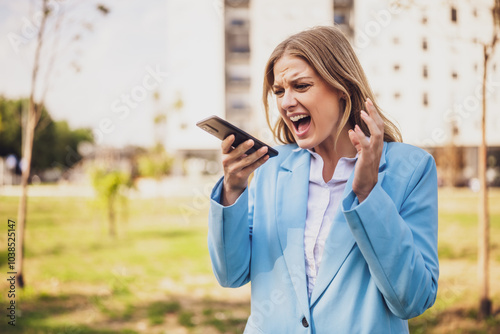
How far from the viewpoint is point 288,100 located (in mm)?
1461

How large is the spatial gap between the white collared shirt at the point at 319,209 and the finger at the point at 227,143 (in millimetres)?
352

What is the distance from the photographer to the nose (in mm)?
1454

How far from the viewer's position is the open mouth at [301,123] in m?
1.48

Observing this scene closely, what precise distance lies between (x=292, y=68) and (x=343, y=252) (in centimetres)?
63


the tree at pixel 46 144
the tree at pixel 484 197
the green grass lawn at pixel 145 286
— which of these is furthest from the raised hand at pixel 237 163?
the tree at pixel 46 144

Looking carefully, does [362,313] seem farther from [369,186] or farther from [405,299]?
[369,186]

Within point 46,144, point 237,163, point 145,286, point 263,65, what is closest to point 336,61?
point 237,163

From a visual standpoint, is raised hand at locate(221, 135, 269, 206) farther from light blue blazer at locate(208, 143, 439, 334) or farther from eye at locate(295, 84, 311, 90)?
eye at locate(295, 84, 311, 90)

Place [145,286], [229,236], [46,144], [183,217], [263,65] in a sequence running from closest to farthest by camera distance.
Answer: [229,236], [145,286], [183,217], [263,65], [46,144]

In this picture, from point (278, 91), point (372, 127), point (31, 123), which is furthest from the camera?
point (31, 123)

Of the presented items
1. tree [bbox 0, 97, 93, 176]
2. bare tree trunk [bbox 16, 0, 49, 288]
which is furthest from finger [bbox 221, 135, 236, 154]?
tree [bbox 0, 97, 93, 176]

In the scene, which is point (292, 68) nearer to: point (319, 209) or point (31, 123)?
point (319, 209)

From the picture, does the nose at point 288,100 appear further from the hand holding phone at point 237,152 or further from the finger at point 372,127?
the finger at point 372,127

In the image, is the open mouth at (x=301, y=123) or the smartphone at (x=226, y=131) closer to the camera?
the smartphone at (x=226, y=131)
